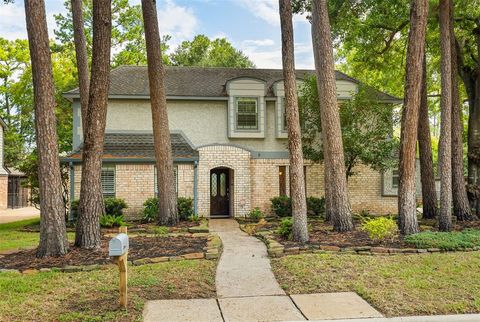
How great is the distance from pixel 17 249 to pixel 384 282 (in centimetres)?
808

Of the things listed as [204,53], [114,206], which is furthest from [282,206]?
[204,53]

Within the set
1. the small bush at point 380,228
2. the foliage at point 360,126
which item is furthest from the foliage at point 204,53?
the small bush at point 380,228

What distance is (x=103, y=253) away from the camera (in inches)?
343

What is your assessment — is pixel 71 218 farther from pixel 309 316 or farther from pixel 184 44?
pixel 184 44

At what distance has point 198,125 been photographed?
18641mm

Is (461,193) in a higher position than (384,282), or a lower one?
higher

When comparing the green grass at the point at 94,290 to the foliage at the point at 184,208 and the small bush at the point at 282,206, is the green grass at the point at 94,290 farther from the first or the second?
the small bush at the point at 282,206

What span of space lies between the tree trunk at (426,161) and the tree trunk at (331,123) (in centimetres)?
509

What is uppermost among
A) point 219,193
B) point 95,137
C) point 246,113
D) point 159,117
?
point 246,113

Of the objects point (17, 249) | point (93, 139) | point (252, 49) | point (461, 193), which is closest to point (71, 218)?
point (17, 249)

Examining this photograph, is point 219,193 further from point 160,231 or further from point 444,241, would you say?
point 444,241

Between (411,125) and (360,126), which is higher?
(360,126)

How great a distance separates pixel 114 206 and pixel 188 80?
23.4 feet

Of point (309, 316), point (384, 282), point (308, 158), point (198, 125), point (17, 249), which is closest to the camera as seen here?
point (309, 316)
